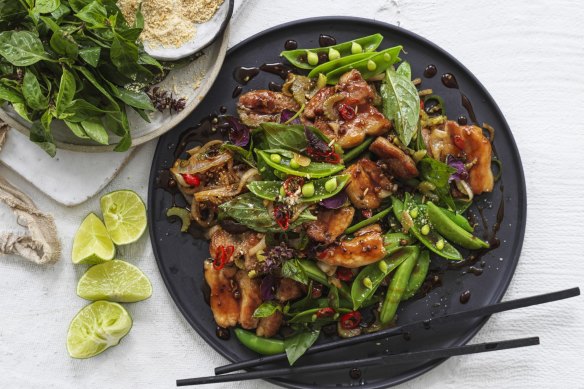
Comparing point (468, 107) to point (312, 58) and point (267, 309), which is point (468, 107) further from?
point (267, 309)

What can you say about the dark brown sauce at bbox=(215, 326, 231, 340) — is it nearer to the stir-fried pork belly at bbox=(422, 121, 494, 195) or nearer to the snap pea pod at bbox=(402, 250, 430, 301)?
the snap pea pod at bbox=(402, 250, 430, 301)

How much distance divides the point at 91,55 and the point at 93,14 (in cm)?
25

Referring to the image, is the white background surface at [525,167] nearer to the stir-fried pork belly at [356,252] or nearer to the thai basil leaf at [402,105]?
the thai basil leaf at [402,105]

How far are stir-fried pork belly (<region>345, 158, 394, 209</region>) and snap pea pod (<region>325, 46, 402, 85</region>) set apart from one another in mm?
629

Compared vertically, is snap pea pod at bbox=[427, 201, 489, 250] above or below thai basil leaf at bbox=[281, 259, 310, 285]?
above

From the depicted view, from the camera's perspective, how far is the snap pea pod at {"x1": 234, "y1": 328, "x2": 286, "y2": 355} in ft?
13.9

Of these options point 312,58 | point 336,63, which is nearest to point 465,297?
point 336,63

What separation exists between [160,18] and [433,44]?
1.95m

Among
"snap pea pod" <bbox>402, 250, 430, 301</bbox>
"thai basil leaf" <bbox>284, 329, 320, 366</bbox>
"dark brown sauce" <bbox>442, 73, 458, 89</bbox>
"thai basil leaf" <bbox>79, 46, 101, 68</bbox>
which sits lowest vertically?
"thai basil leaf" <bbox>284, 329, 320, 366</bbox>

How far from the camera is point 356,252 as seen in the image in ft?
13.0

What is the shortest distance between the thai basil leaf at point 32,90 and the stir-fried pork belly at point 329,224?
1.91 meters

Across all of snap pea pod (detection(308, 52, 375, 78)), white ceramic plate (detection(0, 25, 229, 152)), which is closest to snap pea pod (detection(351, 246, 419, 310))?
snap pea pod (detection(308, 52, 375, 78))

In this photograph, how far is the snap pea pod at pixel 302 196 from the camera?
396 cm

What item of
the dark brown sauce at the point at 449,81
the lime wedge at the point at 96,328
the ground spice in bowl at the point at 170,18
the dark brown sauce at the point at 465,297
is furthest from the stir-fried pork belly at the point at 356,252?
the ground spice in bowl at the point at 170,18
